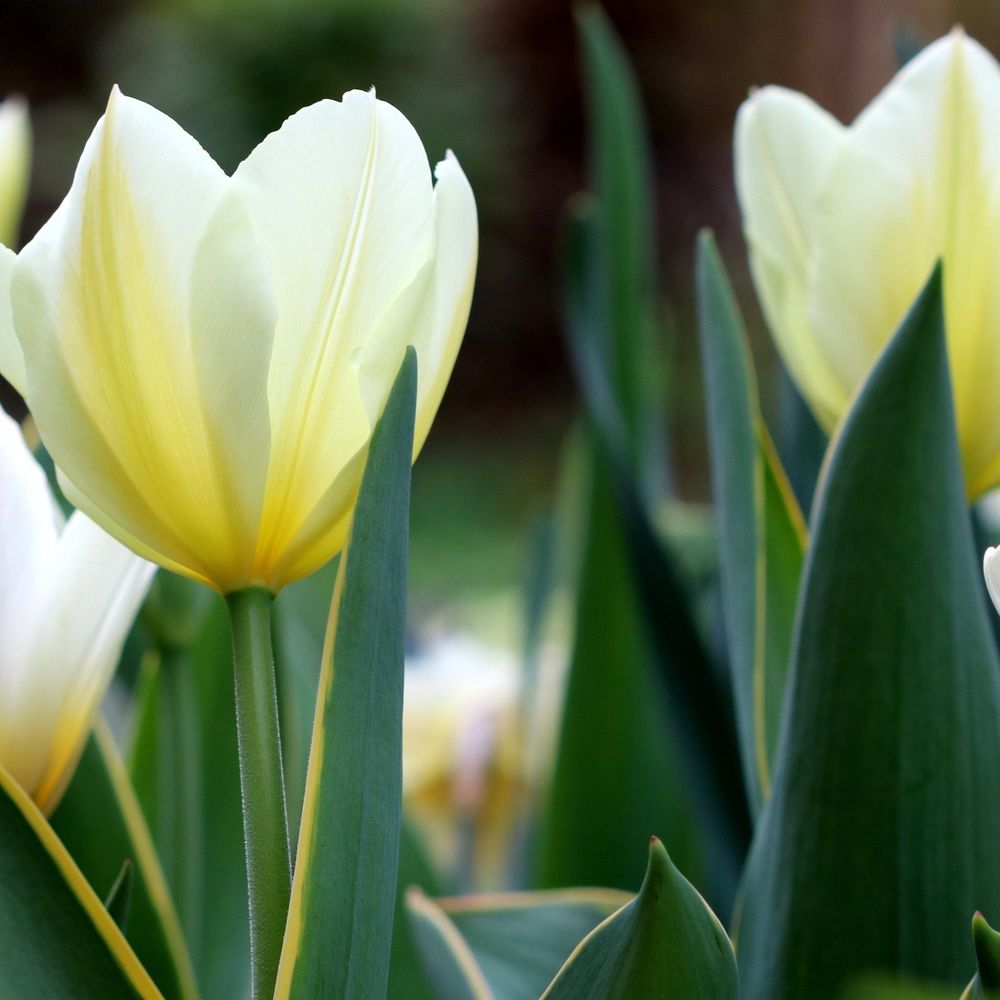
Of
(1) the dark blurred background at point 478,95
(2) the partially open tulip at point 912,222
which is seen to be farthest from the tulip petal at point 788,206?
(1) the dark blurred background at point 478,95

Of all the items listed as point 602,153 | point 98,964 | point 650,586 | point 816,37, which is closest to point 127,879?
point 98,964

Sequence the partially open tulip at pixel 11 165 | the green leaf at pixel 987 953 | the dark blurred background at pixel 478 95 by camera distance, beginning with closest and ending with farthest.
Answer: the green leaf at pixel 987 953 < the partially open tulip at pixel 11 165 < the dark blurred background at pixel 478 95

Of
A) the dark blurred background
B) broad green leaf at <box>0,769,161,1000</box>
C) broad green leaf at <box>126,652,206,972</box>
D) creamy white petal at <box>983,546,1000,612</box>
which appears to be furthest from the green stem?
the dark blurred background

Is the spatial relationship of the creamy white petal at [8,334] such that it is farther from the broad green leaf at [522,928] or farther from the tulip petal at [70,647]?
the broad green leaf at [522,928]

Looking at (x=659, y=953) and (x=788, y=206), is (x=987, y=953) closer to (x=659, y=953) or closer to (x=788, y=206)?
(x=659, y=953)

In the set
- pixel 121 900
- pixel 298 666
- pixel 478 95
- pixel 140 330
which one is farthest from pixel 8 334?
pixel 478 95

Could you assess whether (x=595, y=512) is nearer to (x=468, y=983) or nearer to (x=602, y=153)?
(x=602, y=153)
